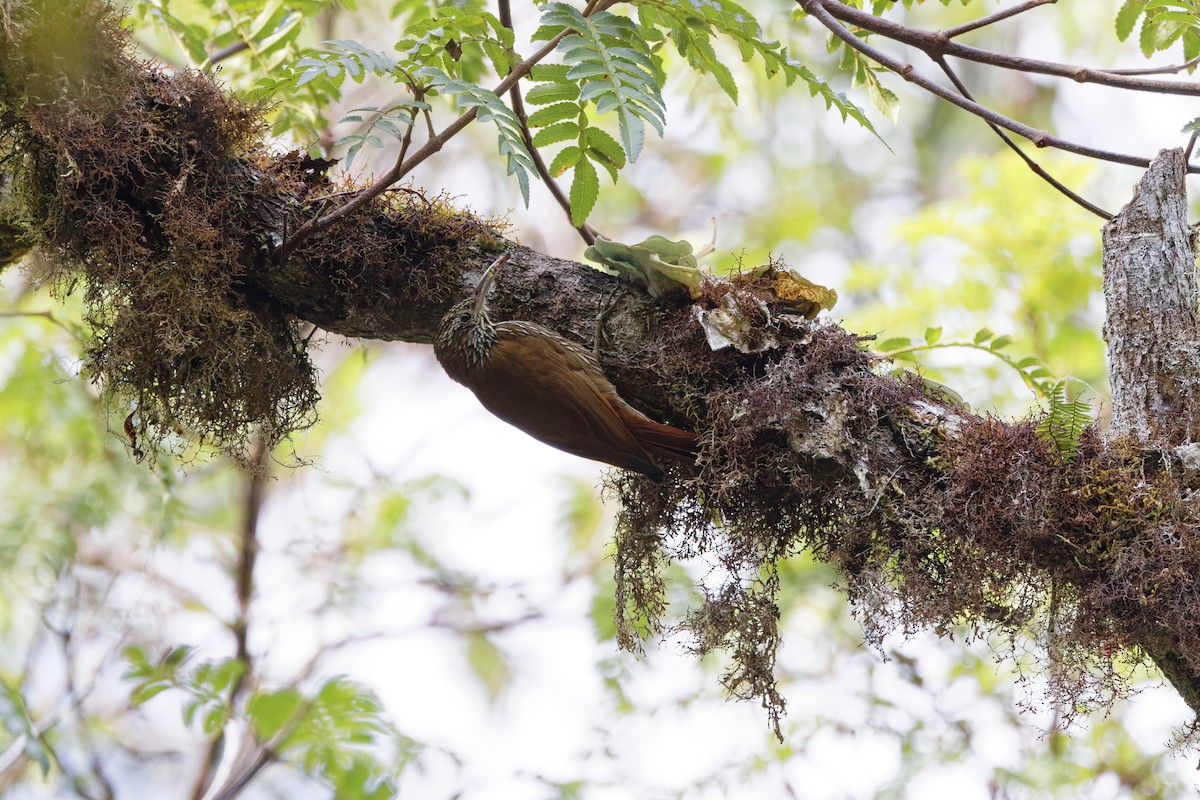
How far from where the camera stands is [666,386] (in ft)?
6.03

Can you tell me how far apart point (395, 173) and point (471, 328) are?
33 cm

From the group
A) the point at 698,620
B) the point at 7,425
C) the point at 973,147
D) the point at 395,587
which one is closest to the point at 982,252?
the point at 698,620

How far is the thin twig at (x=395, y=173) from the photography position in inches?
68.6

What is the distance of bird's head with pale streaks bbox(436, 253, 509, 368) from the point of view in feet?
6.09

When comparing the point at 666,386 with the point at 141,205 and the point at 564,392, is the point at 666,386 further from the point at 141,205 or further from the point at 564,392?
the point at 141,205

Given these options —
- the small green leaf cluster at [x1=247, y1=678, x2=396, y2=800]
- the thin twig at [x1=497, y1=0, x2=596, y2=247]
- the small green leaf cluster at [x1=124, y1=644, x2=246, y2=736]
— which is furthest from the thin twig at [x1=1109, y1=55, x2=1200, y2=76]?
the small green leaf cluster at [x1=124, y1=644, x2=246, y2=736]

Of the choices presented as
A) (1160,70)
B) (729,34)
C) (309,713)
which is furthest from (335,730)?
(1160,70)

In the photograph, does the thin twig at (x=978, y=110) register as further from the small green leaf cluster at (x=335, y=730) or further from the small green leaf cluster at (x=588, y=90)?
the small green leaf cluster at (x=335, y=730)

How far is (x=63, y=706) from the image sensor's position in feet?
10.7

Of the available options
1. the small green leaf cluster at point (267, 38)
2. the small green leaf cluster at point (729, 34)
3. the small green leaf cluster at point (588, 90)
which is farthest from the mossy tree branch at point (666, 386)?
the small green leaf cluster at point (267, 38)

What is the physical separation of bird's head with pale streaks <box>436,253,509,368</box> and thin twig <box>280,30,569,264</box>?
26 cm

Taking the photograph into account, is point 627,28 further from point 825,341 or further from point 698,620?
point 698,620

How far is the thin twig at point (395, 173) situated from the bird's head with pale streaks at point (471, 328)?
0.26m

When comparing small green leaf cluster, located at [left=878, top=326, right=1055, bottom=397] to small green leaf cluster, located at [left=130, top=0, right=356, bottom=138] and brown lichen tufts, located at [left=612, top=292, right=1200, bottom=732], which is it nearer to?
brown lichen tufts, located at [left=612, top=292, right=1200, bottom=732]
